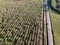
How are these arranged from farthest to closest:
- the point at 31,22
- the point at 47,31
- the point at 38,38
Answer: the point at 31,22
the point at 47,31
the point at 38,38

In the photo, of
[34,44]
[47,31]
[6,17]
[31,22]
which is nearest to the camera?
[34,44]

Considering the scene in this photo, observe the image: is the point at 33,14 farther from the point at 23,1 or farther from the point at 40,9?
the point at 23,1

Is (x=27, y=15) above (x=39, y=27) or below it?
above

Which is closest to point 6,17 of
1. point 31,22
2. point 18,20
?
point 18,20

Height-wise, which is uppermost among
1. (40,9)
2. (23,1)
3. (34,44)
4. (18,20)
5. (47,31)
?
(23,1)

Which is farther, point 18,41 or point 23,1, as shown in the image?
point 23,1

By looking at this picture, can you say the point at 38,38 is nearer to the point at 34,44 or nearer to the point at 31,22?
the point at 34,44
